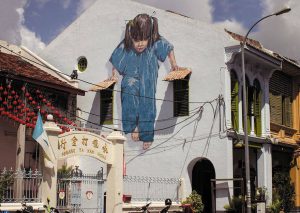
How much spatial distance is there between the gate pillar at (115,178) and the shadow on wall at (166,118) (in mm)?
6058

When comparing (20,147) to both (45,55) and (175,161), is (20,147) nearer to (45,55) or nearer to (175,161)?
(175,161)

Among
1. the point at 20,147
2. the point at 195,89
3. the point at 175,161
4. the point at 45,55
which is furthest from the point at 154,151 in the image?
the point at 45,55

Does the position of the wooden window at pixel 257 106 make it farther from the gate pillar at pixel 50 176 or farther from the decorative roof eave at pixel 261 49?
the gate pillar at pixel 50 176

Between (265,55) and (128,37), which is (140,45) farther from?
(265,55)

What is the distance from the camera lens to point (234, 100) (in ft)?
74.3

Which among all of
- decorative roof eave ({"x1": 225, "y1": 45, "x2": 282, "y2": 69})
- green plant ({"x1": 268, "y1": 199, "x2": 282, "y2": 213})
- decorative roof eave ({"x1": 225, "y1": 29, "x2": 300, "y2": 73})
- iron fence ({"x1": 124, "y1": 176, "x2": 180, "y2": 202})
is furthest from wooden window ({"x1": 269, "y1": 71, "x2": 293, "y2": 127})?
iron fence ({"x1": 124, "y1": 176, "x2": 180, "y2": 202})

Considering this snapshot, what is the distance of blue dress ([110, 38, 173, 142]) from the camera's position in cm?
2436

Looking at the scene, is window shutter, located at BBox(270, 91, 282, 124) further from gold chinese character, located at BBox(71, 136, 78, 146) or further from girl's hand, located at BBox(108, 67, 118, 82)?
gold chinese character, located at BBox(71, 136, 78, 146)

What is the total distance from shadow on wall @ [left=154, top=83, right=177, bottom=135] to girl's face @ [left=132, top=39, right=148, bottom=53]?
248 centimetres

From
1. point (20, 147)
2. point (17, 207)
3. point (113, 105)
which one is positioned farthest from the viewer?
point (113, 105)

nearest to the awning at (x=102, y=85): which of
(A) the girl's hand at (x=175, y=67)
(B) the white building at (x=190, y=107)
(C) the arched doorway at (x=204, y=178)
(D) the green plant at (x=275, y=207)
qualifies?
(B) the white building at (x=190, y=107)

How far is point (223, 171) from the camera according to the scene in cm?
2136

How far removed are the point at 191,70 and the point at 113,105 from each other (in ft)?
16.0

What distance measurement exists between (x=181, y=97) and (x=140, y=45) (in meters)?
3.60
